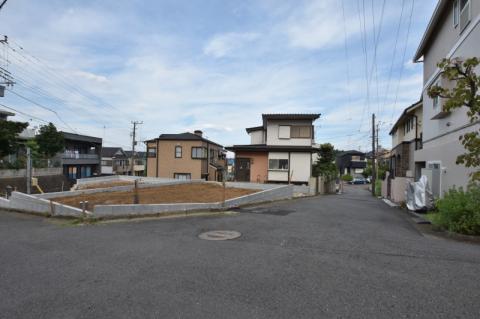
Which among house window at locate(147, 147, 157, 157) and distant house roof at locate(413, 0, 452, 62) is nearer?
distant house roof at locate(413, 0, 452, 62)

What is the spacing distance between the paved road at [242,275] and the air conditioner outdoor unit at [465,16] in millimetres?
8387

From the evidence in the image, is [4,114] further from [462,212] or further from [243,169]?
[462,212]

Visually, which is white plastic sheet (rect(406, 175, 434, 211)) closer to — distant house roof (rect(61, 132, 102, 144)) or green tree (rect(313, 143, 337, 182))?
green tree (rect(313, 143, 337, 182))

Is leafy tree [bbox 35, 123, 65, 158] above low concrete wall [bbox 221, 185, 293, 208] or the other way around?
above

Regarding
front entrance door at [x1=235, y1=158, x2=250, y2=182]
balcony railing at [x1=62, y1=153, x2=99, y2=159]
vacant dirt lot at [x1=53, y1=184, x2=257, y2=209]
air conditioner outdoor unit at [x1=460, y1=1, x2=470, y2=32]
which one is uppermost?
air conditioner outdoor unit at [x1=460, y1=1, x2=470, y2=32]

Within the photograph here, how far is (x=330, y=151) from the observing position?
26859 millimetres

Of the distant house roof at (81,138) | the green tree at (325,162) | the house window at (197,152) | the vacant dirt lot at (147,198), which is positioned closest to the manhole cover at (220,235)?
the vacant dirt lot at (147,198)

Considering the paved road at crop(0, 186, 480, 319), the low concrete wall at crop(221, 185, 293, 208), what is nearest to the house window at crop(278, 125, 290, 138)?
the low concrete wall at crop(221, 185, 293, 208)

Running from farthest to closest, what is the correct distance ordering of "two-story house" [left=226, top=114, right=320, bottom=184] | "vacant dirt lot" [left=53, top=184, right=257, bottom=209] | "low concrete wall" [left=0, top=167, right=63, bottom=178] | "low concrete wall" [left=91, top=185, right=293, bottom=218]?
"two-story house" [left=226, top=114, right=320, bottom=184]
"low concrete wall" [left=0, top=167, right=63, bottom=178]
"vacant dirt lot" [left=53, top=184, right=257, bottom=209]
"low concrete wall" [left=91, top=185, right=293, bottom=218]

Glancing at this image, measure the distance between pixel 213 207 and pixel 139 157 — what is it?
5848 cm

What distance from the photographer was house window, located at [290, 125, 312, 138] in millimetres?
25031

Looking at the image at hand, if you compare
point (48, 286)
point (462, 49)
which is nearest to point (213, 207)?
point (48, 286)

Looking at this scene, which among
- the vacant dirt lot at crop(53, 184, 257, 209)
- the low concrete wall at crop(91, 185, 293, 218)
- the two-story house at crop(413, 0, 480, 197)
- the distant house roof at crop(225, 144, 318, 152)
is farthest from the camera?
the distant house roof at crop(225, 144, 318, 152)

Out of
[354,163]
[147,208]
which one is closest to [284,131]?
[147,208]
